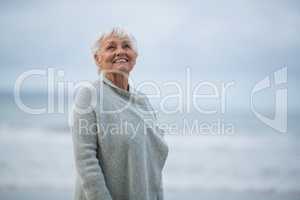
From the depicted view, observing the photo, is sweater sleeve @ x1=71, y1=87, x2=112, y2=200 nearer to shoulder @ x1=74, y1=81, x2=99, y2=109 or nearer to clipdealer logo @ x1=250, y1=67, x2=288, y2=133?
shoulder @ x1=74, y1=81, x2=99, y2=109

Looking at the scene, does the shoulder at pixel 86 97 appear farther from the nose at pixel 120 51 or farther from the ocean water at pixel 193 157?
the ocean water at pixel 193 157

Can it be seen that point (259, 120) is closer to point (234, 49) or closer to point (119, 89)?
point (234, 49)

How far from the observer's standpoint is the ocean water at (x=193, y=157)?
260cm

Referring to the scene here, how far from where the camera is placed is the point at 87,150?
1.17 meters

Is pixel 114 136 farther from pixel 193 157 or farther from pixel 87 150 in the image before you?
pixel 193 157

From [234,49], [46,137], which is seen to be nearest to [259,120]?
[234,49]

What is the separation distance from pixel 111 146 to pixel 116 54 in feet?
0.78

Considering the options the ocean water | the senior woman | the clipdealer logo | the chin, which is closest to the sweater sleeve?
the senior woman

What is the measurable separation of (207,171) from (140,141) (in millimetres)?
1663

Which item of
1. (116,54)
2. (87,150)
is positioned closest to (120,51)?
(116,54)

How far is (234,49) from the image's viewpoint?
276 centimetres

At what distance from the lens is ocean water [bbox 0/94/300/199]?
260cm

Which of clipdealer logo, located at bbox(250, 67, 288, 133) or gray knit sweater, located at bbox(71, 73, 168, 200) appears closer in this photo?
gray knit sweater, located at bbox(71, 73, 168, 200)

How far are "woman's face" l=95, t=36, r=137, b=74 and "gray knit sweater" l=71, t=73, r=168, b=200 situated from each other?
4 centimetres
